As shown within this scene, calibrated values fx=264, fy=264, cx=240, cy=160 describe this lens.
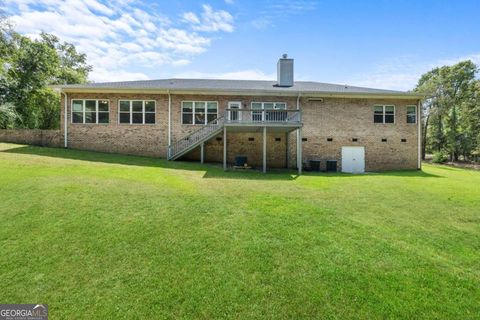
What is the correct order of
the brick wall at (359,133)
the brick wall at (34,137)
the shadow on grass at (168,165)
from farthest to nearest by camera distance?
the brick wall at (359,133) → the brick wall at (34,137) → the shadow on grass at (168,165)

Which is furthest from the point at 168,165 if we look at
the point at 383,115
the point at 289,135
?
the point at 383,115

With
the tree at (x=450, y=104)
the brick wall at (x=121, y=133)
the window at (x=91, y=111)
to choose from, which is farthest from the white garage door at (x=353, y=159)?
the tree at (x=450, y=104)

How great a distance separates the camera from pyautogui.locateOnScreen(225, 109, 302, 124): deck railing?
14.2 m

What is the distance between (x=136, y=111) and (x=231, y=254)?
1530cm

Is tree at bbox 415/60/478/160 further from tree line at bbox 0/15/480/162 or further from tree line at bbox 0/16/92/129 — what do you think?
tree line at bbox 0/16/92/129

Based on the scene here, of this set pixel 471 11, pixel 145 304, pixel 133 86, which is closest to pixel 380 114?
pixel 471 11

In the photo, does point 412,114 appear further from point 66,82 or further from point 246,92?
point 66,82

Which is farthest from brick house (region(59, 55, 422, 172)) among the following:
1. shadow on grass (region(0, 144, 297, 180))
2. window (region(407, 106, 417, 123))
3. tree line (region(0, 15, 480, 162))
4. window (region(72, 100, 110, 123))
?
tree line (region(0, 15, 480, 162))

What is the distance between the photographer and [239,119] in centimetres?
1711

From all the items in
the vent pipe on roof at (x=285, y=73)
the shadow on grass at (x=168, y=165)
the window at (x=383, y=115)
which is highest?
the vent pipe on roof at (x=285, y=73)

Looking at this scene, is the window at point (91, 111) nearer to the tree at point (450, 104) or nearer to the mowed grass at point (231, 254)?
the mowed grass at point (231, 254)

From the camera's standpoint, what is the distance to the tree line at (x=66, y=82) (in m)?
24.3

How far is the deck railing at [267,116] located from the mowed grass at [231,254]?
22.4 ft

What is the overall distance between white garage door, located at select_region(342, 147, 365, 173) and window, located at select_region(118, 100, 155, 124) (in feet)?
43.5
